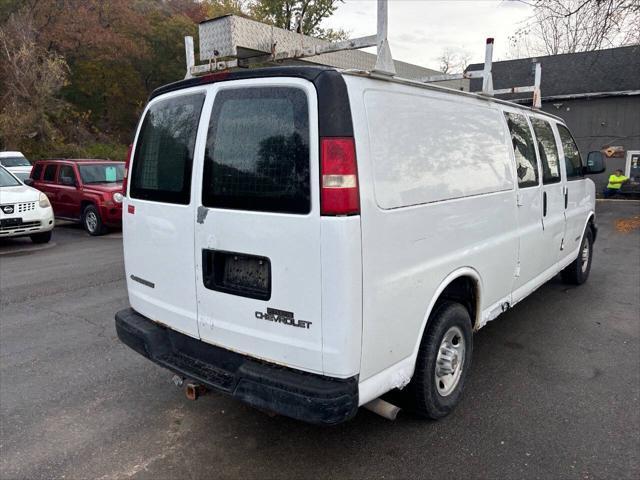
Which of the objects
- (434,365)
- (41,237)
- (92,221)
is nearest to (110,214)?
(92,221)

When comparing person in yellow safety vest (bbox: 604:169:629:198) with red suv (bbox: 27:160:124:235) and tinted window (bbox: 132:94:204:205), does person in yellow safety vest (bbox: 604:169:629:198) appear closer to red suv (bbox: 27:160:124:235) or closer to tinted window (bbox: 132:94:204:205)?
red suv (bbox: 27:160:124:235)

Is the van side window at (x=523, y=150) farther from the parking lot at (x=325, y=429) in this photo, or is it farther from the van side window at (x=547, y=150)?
the parking lot at (x=325, y=429)

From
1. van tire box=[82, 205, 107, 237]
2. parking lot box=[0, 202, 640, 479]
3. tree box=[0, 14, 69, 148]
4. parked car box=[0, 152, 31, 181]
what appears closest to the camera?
parking lot box=[0, 202, 640, 479]

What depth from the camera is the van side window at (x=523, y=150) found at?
13.5 feet

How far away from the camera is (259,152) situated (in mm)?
2656

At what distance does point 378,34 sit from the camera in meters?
2.76

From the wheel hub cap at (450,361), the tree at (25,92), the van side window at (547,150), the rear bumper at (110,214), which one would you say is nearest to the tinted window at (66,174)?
the rear bumper at (110,214)

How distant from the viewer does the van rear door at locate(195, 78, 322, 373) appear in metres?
2.46

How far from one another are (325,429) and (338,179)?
1.75 meters

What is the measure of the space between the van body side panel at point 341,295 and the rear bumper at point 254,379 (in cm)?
11

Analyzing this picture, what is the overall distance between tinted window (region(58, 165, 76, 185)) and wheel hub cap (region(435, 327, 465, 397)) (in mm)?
10966

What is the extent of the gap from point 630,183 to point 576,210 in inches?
652

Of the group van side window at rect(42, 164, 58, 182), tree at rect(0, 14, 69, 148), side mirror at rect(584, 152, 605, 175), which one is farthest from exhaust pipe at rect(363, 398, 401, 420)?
tree at rect(0, 14, 69, 148)

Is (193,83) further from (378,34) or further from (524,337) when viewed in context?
(524,337)
